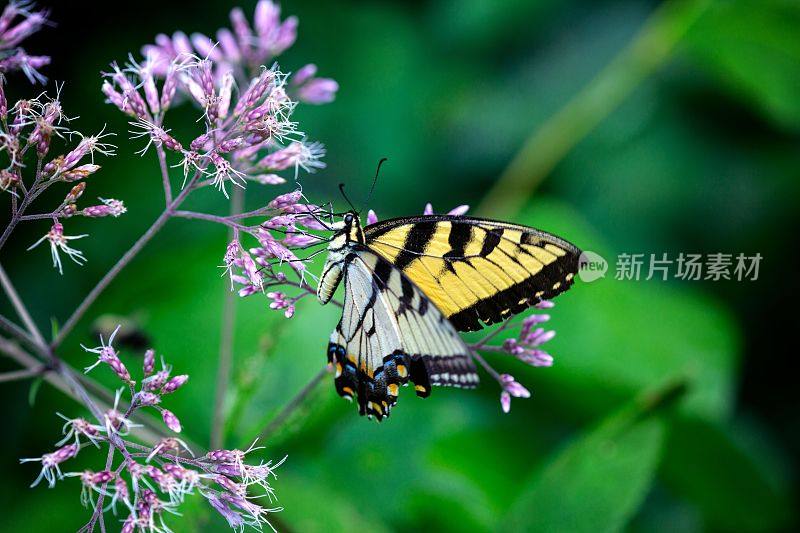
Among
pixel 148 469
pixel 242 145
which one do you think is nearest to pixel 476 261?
pixel 242 145

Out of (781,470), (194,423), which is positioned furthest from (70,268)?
(781,470)

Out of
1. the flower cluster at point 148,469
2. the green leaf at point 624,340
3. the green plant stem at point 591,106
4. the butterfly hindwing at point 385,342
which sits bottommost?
the flower cluster at point 148,469

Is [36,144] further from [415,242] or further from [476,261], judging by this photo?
[476,261]

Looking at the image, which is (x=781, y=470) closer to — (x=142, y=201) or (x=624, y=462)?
(x=624, y=462)

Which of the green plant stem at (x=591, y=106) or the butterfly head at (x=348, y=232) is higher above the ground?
the green plant stem at (x=591, y=106)

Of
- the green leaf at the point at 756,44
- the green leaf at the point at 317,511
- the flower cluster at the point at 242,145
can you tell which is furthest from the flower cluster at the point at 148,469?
the green leaf at the point at 756,44

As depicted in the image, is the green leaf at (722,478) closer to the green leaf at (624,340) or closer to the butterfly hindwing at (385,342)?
the green leaf at (624,340)
